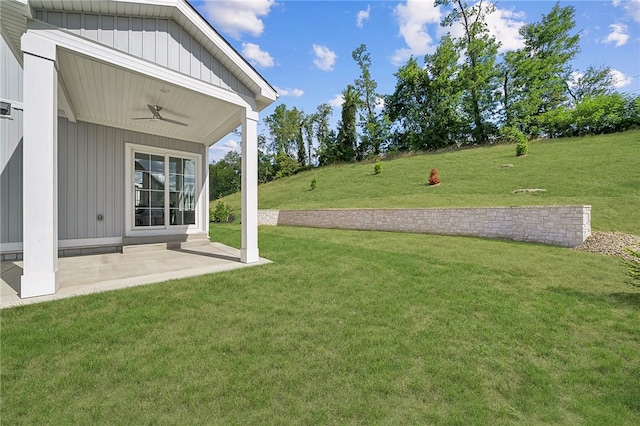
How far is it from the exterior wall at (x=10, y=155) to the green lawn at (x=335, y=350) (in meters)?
3.89

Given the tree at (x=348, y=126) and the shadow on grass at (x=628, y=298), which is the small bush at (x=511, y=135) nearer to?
the tree at (x=348, y=126)

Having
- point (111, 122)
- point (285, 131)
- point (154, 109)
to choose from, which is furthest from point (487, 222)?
point (285, 131)

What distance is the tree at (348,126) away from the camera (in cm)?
3206

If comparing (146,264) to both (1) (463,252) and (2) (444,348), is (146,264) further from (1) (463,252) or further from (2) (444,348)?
(1) (463,252)

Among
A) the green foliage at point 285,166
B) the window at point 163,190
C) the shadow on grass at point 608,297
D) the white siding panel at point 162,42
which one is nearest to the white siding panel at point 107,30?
the white siding panel at point 162,42

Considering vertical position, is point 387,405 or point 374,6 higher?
point 374,6

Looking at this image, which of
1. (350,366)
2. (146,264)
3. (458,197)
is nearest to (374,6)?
(458,197)

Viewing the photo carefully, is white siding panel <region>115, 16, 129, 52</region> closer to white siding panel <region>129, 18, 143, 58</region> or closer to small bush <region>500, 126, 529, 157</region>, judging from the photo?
white siding panel <region>129, 18, 143, 58</region>

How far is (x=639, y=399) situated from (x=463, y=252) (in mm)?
4212

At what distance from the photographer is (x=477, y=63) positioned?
27.0 metres

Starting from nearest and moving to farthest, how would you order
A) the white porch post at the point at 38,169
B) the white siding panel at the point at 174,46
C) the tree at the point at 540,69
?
the white porch post at the point at 38,169, the white siding panel at the point at 174,46, the tree at the point at 540,69

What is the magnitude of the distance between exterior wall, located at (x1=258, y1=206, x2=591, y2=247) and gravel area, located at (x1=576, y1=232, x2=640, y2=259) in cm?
16

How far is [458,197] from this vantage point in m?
11.3

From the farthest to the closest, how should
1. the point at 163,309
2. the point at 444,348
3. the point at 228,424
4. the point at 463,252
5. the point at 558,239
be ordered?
the point at 558,239 → the point at 463,252 → the point at 163,309 → the point at 444,348 → the point at 228,424
